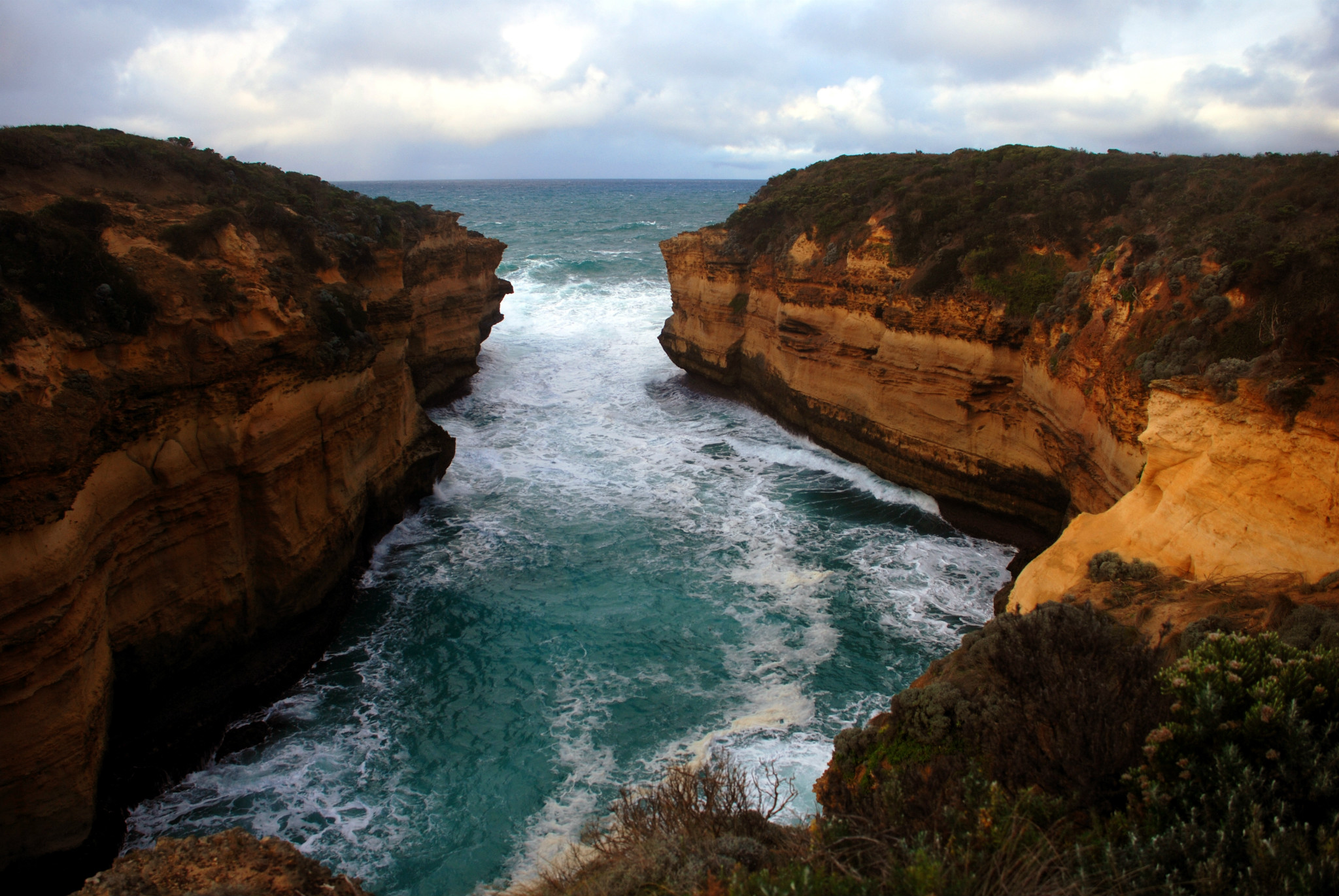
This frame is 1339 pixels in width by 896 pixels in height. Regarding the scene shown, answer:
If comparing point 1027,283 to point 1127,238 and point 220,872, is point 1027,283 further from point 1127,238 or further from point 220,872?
point 220,872

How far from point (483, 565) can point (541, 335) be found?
1999 cm

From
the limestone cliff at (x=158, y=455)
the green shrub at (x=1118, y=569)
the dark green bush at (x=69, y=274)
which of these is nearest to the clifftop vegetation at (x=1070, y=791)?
the green shrub at (x=1118, y=569)

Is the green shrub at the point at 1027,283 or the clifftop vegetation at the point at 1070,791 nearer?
the clifftop vegetation at the point at 1070,791

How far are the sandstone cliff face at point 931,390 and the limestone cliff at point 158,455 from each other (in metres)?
10.8

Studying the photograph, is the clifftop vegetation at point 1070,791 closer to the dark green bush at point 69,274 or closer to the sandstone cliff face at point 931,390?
the sandstone cliff face at point 931,390

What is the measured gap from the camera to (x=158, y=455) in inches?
358

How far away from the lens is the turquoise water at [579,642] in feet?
28.0

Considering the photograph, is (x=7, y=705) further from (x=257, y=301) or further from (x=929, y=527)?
(x=929, y=527)

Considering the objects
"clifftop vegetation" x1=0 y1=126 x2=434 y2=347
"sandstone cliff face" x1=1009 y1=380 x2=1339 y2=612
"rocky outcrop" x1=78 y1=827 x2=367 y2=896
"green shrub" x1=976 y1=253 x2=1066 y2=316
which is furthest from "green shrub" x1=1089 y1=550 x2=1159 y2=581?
"clifftop vegetation" x1=0 y1=126 x2=434 y2=347

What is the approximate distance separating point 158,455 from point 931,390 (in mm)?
13821

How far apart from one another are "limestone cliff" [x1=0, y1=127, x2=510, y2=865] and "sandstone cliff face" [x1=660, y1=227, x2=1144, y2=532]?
10.8 metres

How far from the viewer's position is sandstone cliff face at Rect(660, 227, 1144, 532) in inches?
500

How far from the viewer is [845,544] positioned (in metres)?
14.7

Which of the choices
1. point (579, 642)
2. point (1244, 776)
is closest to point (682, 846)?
point (1244, 776)
